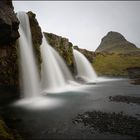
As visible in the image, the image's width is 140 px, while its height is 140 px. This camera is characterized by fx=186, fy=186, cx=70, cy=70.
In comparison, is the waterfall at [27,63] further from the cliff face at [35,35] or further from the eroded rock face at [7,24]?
the eroded rock face at [7,24]

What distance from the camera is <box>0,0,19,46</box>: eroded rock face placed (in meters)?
31.3

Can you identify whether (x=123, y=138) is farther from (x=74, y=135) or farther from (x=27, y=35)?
(x=27, y=35)

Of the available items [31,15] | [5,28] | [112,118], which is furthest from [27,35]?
[112,118]

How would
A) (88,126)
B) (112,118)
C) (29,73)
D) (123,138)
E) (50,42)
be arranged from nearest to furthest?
(123,138)
(88,126)
(112,118)
(29,73)
(50,42)

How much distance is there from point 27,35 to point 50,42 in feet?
89.9

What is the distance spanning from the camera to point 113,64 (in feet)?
364

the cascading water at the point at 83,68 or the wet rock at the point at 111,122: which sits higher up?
the cascading water at the point at 83,68

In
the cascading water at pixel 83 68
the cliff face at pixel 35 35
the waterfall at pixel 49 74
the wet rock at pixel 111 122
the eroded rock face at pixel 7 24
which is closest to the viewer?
the wet rock at pixel 111 122

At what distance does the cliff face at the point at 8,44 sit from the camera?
32.1 meters

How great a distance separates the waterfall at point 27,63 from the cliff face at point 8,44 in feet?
5.23

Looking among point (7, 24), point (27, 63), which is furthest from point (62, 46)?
point (7, 24)

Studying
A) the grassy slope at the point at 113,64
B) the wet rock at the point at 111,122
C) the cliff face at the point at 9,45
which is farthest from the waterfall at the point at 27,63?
the grassy slope at the point at 113,64

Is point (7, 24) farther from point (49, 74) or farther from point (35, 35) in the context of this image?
point (49, 74)

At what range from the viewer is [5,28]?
31922mm
